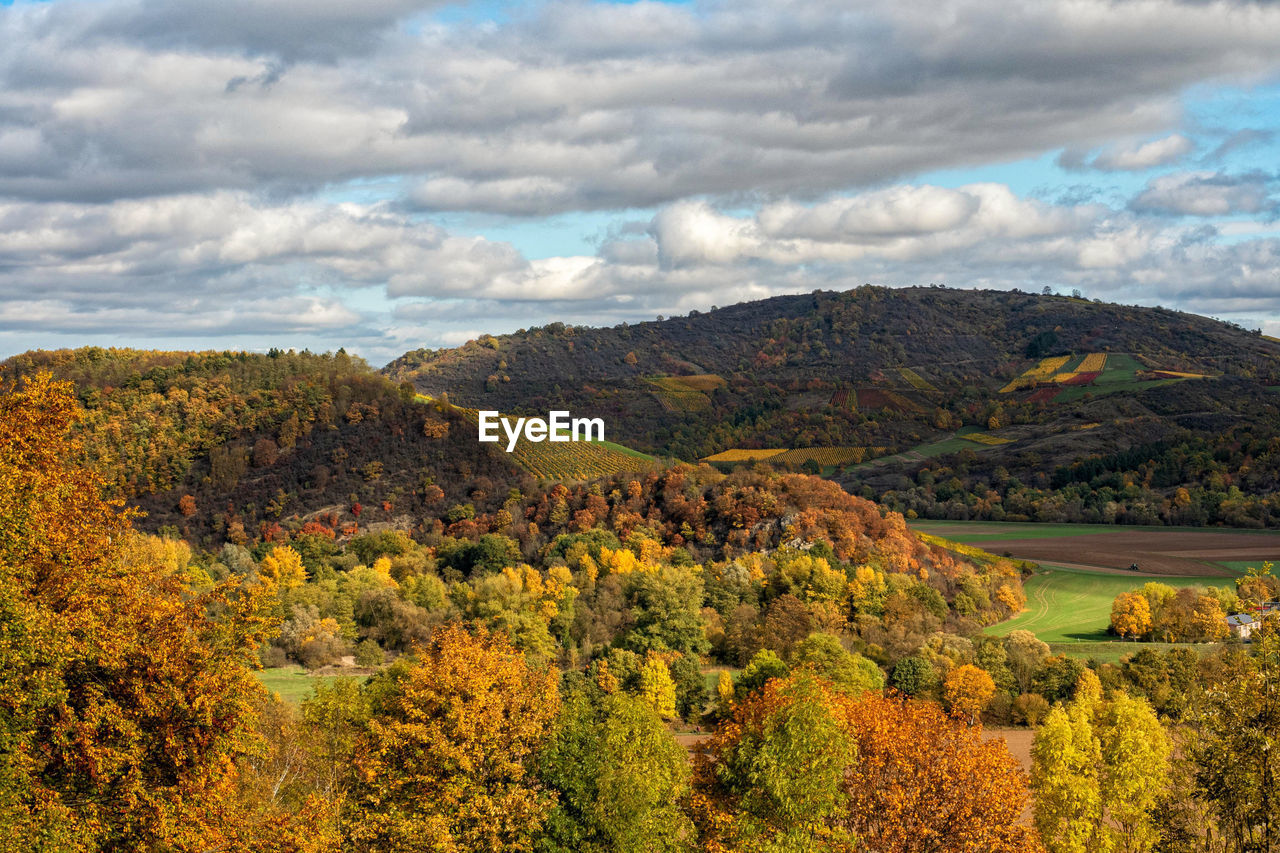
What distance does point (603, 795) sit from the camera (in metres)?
27.8

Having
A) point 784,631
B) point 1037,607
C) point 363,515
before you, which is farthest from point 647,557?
point 363,515

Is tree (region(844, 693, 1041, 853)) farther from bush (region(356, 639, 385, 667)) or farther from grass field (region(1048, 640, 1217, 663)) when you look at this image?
bush (region(356, 639, 385, 667))

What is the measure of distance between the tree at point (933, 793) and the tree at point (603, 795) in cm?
494

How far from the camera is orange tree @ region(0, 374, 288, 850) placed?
62.7 ft

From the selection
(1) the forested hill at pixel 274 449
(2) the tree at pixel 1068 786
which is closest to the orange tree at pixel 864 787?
(2) the tree at pixel 1068 786

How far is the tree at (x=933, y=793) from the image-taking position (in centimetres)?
2489

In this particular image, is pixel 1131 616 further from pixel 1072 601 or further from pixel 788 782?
pixel 788 782

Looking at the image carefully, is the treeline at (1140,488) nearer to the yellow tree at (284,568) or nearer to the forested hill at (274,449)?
the forested hill at (274,449)

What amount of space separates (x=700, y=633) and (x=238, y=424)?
264 feet

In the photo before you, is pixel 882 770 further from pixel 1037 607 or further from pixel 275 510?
pixel 275 510

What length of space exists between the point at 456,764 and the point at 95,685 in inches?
370

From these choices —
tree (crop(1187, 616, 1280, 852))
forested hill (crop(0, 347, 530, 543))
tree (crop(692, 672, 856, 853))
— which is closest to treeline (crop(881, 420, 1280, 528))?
forested hill (crop(0, 347, 530, 543))

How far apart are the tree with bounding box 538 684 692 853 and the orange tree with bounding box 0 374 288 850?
8.56 meters

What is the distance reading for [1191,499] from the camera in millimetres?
121750
